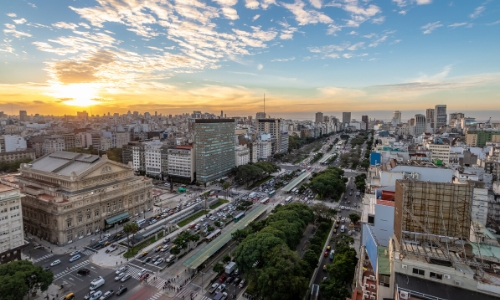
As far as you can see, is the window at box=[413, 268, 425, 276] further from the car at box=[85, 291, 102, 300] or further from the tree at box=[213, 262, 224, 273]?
the car at box=[85, 291, 102, 300]

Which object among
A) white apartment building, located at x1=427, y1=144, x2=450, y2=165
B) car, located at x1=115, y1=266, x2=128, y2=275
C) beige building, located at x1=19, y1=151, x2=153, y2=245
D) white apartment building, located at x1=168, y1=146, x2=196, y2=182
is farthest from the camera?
white apartment building, located at x1=427, y1=144, x2=450, y2=165

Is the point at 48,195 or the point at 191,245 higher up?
the point at 48,195

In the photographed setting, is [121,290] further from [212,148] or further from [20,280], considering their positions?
[212,148]

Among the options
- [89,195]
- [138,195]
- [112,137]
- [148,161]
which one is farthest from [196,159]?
[112,137]

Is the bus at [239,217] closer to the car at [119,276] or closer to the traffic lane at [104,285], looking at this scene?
the traffic lane at [104,285]

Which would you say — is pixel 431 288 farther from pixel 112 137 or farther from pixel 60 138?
pixel 112 137

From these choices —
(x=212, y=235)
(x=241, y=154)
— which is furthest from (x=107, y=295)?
(x=241, y=154)

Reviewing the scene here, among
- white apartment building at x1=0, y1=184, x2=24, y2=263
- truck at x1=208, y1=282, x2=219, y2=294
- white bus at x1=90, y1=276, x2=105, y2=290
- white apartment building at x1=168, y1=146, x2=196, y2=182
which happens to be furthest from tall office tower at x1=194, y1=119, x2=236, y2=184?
truck at x1=208, y1=282, x2=219, y2=294
